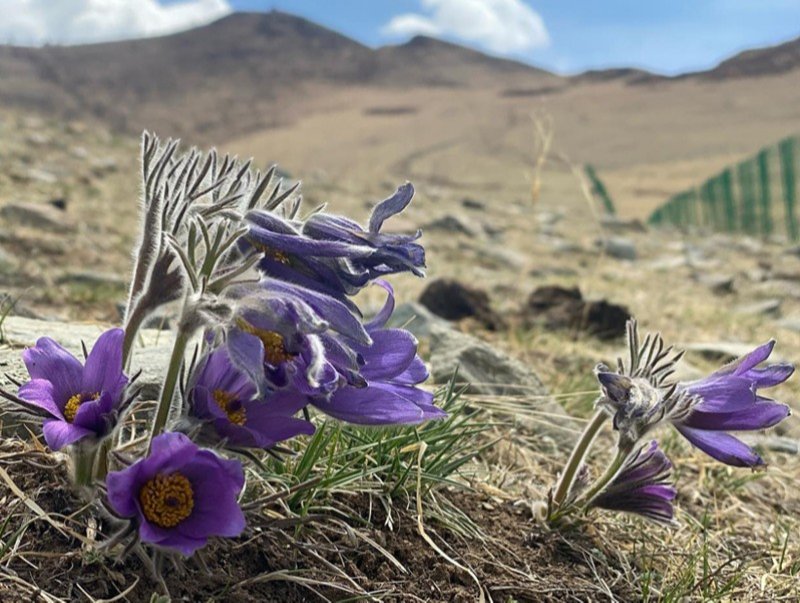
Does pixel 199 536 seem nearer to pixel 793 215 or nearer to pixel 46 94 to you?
pixel 793 215

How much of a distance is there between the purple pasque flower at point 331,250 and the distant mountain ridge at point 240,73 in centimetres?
4629

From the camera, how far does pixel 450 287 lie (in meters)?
5.18

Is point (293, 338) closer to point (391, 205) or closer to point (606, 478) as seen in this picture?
point (391, 205)

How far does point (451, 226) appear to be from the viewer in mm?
11258

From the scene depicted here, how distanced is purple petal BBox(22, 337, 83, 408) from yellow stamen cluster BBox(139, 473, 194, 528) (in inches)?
12.5

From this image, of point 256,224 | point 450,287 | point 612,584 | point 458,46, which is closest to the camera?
point 256,224

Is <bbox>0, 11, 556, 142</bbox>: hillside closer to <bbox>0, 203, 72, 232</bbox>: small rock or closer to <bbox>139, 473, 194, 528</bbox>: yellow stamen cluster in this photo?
<bbox>0, 203, 72, 232</bbox>: small rock

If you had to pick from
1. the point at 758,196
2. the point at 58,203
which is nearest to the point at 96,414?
the point at 58,203

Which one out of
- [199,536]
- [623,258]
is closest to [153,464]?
[199,536]

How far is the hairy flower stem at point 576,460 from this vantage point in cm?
199

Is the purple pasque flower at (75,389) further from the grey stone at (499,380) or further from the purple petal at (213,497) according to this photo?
the grey stone at (499,380)

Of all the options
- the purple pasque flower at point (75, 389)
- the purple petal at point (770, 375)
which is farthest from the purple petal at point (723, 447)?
the purple pasque flower at point (75, 389)

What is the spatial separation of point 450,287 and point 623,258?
20.1 feet

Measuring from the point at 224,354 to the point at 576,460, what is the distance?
39.0 inches
